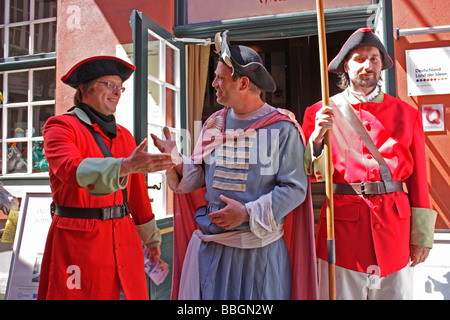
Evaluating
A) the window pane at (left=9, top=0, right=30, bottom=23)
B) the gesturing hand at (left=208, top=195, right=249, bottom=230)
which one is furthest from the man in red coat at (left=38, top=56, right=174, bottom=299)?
the window pane at (left=9, top=0, right=30, bottom=23)

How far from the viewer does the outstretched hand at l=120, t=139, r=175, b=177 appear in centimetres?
155

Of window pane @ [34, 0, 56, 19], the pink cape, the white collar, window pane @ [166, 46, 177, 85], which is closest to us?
the pink cape

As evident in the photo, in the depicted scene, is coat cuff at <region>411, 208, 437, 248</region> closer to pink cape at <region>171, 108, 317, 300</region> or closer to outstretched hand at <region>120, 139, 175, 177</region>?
pink cape at <region>171, 108, 317, 300</region>

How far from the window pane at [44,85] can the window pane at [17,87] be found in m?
0.12

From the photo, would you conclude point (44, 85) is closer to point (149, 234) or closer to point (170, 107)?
point (170, 107)

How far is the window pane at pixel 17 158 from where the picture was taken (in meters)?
4.32

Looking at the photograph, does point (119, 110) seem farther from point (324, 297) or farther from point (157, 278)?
point (324, 297)

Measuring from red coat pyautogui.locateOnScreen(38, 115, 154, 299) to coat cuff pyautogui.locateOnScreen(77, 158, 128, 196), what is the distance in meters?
0.11

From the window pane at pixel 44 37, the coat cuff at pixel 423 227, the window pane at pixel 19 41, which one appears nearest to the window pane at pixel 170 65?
the window pane at pixel 44 37

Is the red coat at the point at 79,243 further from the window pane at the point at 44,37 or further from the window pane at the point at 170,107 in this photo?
the window pane at the point at 44,37

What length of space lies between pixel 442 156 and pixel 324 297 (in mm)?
1608

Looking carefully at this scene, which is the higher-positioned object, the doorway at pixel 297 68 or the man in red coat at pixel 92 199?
the doorway at pixel 297 68

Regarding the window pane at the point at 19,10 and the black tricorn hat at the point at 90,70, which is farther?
the window pane at the point at 19,10
